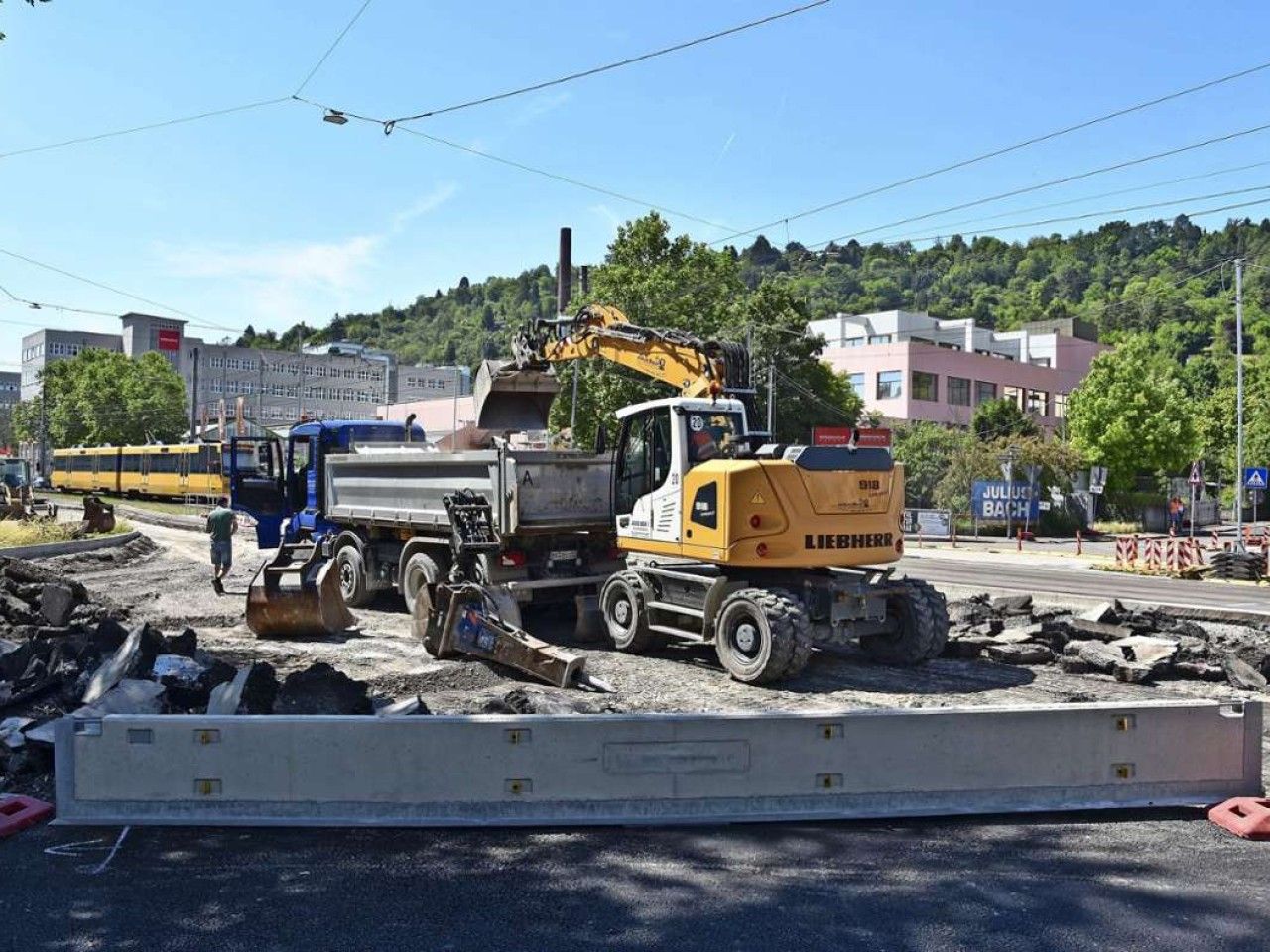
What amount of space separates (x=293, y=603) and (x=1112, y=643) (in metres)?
9.38

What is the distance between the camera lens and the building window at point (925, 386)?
213 feet

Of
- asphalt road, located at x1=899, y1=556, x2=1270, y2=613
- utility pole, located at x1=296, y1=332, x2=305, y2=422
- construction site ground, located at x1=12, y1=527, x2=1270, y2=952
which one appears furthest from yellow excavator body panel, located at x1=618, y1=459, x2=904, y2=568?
utility pole, located at x1=296, y1=332, x2=305, y2=422

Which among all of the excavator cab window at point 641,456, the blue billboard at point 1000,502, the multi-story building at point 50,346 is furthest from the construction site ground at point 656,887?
the multi-story building at point 50,346

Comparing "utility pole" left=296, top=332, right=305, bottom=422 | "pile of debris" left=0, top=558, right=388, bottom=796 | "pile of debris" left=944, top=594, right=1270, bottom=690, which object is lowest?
"pile of debris" left=944, top=594, right=1270, bottom=690

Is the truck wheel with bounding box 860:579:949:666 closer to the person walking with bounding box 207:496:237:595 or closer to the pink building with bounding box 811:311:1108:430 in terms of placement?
the person walking with bounding box 207:496:237:595

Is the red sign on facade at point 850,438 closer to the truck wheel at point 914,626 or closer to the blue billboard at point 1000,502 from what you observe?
the truck wheel at point 914,626

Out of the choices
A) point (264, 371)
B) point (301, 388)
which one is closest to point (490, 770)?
point (301, 388)

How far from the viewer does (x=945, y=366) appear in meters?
66.6

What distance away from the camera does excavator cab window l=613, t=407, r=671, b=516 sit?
1130cm

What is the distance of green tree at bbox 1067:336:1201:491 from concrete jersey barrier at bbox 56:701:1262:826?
49.0m

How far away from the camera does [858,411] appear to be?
51.3 metres

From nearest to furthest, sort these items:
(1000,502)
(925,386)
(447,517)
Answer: (447,517)
(1000,502)
(925,386)

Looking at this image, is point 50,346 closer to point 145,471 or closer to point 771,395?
point 145,471

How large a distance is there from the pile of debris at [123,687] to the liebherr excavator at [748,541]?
11.9ft
